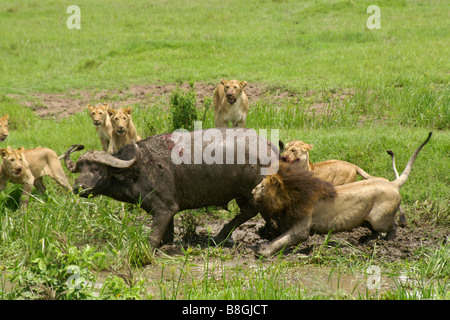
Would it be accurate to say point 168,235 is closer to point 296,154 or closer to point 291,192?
point 291,192

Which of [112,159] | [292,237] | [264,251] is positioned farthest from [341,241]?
[112,159]

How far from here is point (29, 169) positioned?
10.1m

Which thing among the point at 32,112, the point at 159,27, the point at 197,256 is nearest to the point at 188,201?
the point at 197,256

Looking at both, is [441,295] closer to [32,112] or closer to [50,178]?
[50,178]

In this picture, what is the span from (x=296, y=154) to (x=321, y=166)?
0.57 meters

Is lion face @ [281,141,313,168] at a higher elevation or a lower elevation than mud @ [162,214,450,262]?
higher

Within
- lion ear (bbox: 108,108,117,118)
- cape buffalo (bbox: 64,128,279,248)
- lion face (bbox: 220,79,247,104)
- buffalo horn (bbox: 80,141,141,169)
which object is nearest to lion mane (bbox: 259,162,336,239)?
cape buffalo (bbox: 64,128,279,248)

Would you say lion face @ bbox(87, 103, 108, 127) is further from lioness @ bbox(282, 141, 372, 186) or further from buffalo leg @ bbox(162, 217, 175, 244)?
lioness @ bbox(282, 141, 372, 186)

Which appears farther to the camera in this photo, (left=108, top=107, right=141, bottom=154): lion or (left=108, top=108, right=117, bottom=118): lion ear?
(left=108, top=108, right=117, bottom=118): lion ear

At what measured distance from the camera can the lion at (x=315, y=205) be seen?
8.16 metres

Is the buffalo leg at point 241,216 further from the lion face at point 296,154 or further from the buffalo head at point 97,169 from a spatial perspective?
the buffalo head at point 97,169

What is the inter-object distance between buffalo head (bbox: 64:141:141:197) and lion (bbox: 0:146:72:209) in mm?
1537

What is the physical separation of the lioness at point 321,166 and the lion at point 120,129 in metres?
2.99

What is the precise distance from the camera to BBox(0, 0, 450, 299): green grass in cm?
720
